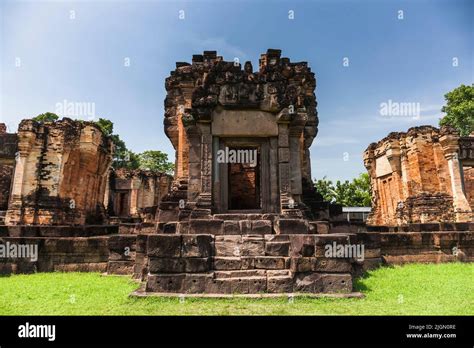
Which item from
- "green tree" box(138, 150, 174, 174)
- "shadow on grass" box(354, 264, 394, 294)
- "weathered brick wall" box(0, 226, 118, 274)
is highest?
"green tree" box(138, 150, 174, 174)

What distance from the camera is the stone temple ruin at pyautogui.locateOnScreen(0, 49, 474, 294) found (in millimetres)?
4609

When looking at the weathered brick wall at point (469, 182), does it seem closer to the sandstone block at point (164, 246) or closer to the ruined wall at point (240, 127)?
the ruined wall at point (240, 127)

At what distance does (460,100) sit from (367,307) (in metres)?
35.2

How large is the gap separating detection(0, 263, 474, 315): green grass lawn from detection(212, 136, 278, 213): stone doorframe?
2.32 m

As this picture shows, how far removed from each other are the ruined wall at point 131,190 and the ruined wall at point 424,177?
53.2 feet

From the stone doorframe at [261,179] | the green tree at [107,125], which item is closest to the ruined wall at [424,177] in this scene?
the stone doorframe at [261,179]

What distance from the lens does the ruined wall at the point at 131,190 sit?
851 inches

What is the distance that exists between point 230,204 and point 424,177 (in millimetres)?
10156

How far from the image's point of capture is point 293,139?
7.06 metres

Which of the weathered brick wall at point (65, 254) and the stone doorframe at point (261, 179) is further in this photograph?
the weathered brick wall at point (65, 254)

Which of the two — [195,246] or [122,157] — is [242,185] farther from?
[122,157]

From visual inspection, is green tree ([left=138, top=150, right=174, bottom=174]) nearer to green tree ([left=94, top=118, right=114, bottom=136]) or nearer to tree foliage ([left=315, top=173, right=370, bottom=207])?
green tree ([left=94, top=118, right=114, bottom=136])

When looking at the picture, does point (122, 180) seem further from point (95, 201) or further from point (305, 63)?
point (305, 63)

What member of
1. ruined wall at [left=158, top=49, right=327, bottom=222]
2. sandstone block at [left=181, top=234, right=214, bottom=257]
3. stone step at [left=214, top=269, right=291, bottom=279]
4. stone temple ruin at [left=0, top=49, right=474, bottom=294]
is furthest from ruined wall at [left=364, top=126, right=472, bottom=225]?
sandstone block at [left=181, top=234, right=214, bottom=257]
